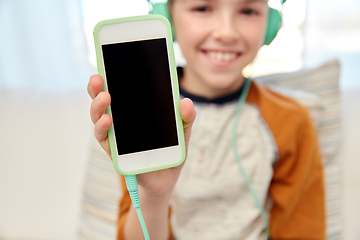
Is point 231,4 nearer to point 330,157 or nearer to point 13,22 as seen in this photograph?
point 330,157

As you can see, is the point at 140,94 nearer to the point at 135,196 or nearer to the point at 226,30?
the point at 135,196

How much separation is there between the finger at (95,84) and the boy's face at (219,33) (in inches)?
13.8

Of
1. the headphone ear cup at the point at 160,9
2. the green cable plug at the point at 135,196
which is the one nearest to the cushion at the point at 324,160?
the headphone ear cup at the point at 160,9

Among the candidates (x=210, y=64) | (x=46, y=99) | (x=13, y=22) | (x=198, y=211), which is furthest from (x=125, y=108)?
(x=13, y=22)

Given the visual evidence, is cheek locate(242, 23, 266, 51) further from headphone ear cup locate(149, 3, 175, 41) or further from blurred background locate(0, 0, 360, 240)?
blurred background locate(0, 0, 360, 240)

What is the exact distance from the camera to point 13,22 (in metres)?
1.27

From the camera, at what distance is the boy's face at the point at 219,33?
2.24 ft

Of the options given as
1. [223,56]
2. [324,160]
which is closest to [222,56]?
[223,56]

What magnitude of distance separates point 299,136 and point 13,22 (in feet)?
4.00

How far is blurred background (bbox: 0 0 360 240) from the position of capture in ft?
3.76

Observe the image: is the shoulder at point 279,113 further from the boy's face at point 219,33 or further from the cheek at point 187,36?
the cheek at point 187,36

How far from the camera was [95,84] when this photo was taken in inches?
16.8

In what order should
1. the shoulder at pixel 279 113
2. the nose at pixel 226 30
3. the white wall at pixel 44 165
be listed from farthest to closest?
the white wall at pixel 44 165
the shoulder at pixel 279 113
the nose at pixel 226 30

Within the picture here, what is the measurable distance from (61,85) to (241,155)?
0.87 metres
